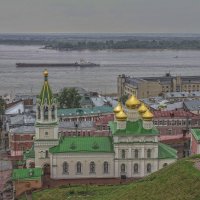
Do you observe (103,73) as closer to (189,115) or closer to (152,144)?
(189,115)

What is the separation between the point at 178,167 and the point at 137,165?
683cm

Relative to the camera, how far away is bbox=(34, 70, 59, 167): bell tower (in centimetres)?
2578

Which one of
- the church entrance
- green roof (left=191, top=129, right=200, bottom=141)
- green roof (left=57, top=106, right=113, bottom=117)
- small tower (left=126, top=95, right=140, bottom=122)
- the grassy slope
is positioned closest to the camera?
the grassy slope

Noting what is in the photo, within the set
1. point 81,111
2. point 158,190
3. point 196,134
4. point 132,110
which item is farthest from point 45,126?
point 81,111

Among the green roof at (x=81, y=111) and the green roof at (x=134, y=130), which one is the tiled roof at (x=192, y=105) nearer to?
the green roof at (x=81, y=111)

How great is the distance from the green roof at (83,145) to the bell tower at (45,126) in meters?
0.51

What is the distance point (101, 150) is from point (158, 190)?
8.01 m

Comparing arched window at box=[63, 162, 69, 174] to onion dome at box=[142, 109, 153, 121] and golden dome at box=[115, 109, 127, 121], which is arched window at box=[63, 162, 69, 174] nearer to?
golden dome at box=[115, 109, 127, 121]

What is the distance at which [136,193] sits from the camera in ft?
61.9

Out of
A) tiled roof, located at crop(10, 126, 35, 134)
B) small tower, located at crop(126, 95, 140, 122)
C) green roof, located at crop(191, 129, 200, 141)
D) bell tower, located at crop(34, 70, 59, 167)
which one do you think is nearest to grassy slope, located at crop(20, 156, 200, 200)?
bell tower, located at crop(34, 70, 59, 167)

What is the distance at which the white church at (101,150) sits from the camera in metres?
25.8

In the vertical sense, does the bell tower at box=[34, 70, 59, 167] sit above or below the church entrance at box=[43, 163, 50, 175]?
above

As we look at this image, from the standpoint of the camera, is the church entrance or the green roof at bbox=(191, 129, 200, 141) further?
the green roof at bbox=(191, 129, 200, 141)

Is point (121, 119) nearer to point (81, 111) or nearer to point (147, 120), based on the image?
point (147, 120)
